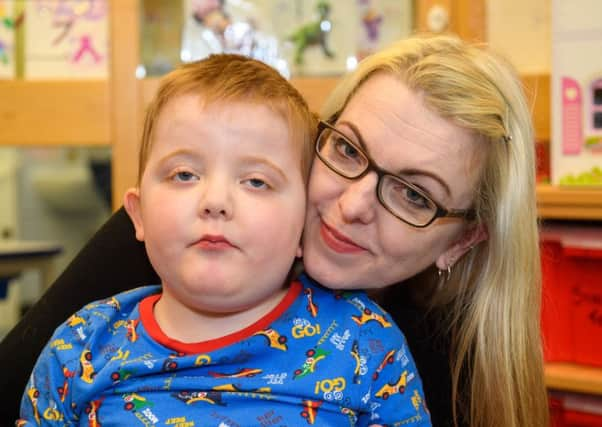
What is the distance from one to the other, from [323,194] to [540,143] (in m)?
1.30

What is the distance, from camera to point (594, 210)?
6.40 feet

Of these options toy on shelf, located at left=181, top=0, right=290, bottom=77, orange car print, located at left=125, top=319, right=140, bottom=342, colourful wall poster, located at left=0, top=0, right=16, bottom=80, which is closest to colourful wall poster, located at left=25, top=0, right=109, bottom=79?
colourful wall poster, located at left=0, top=0, right=16, bottom=80

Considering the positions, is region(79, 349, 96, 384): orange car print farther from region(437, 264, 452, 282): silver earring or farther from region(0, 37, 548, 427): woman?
region(437, 264, 452, 282): silver earring

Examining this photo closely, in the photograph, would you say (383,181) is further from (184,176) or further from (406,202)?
(184,176)

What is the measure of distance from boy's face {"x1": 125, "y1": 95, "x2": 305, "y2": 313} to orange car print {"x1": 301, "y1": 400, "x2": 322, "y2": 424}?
172 mm

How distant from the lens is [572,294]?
207 cm

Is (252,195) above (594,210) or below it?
above

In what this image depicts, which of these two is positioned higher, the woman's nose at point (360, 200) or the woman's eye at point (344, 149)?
the woman's eye at point (344, 149)

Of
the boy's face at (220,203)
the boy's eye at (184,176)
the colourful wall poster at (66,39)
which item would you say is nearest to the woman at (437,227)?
the boy's face at (220,203)

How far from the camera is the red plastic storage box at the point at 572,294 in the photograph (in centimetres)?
203

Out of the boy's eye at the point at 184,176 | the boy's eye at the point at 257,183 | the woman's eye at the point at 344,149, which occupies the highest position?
the woman's eye at the point at 344,149

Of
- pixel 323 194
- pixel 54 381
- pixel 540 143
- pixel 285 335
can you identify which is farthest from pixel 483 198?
pixel 540 143

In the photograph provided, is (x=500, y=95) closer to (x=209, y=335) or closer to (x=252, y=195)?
(x=252, y=195)

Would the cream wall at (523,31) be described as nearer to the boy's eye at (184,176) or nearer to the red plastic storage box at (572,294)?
the red plastic storage box at (572,294)
